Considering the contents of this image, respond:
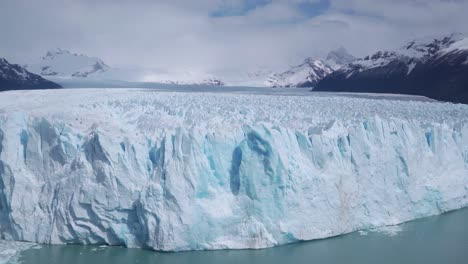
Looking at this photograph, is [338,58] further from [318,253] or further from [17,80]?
[318,253]

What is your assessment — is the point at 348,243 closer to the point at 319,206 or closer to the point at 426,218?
the point at 319,206

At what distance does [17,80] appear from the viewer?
1112 inches

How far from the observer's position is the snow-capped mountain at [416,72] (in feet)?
65.0

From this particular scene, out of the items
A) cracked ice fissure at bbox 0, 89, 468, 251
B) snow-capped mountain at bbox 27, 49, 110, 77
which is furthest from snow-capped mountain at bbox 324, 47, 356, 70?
cracked ice fissure at bbox 0, 89, 468, 251

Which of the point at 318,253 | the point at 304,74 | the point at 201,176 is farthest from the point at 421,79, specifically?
the point at 304,74

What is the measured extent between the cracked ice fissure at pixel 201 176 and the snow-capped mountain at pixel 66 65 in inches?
1835

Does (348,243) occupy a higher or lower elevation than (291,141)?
lower

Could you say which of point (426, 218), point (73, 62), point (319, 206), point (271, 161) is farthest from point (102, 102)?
point (73, 62)

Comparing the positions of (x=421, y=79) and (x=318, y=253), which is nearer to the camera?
(x=318, y=253)

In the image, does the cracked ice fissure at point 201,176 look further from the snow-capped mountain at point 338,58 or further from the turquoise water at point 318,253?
the snow-capped mountain at point 338,58

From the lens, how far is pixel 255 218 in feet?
26.0

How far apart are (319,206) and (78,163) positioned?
159 inches

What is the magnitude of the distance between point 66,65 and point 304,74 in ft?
103

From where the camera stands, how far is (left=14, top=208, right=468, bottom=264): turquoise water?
7543 mm
